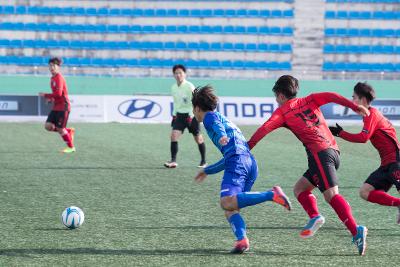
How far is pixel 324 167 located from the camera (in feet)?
19.2

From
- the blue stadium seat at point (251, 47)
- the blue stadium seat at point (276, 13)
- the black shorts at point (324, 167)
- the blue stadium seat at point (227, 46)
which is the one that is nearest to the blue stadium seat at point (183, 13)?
the blue stadium seat at point (227, 46)

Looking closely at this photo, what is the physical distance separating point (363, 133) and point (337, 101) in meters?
0.65

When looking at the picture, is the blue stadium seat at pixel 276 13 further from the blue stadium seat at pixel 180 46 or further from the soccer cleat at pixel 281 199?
the soccer cleat at pixel 281 199

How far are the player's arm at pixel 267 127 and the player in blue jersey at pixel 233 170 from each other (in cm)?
15

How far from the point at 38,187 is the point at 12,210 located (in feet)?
6.39

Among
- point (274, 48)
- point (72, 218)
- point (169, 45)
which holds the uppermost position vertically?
point (72, 218)

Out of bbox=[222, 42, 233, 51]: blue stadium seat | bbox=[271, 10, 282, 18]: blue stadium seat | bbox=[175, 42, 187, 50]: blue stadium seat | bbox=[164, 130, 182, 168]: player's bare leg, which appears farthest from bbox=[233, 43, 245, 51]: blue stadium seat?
bbox=[164, 130, 182, 168]: player's bare leg

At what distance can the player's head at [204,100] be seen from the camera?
18.9ft

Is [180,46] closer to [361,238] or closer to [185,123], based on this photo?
[185,123]

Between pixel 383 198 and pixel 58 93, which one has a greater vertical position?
pixel 383 198

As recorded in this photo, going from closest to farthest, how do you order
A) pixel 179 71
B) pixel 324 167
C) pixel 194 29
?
pixel 324 167
pixel 179 71
pixel 194 29

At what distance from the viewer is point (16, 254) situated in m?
5.56

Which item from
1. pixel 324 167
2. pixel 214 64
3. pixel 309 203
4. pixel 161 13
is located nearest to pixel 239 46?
pixel 214 64

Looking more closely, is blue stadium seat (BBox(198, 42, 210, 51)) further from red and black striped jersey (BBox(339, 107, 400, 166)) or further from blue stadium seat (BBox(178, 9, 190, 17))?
red and black striped jersey (BBox(339, 107, 400, 166))
